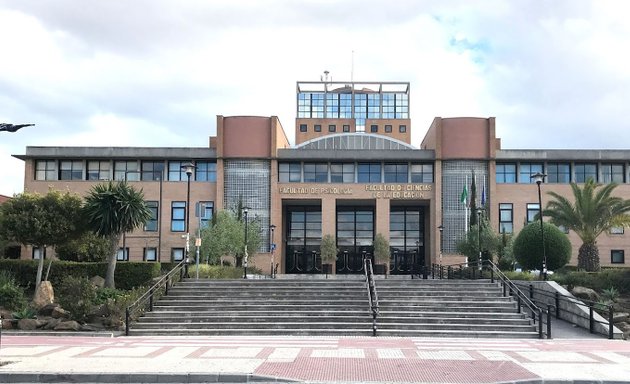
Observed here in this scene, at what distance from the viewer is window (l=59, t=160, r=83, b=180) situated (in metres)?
56.0

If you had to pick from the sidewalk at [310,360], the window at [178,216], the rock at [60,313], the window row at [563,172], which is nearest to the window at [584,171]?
the window row at [563,172]

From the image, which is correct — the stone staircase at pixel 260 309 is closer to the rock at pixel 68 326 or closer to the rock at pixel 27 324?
the rock at pixel 68 326

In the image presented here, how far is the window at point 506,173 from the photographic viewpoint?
55.9 meters

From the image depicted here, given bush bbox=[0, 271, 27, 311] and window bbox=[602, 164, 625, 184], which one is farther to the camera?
window bbox=[602, 164, 625, 184]

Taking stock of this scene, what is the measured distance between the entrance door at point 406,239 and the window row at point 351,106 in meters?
45.4

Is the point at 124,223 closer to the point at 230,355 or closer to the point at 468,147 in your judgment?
the point at 230,355

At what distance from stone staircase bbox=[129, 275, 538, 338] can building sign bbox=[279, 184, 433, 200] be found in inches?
1208

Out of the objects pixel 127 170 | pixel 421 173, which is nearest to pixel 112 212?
pixel 127 170

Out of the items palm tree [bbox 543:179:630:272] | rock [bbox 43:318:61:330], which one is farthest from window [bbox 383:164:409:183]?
rock [bbox 43:318:61:330]

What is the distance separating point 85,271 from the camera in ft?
103

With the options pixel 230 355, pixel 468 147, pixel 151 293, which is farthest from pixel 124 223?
pixel 468 147

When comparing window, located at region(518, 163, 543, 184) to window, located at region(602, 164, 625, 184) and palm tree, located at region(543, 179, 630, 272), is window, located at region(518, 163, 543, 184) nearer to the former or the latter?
window, located at region(602, 164, 625, 184)

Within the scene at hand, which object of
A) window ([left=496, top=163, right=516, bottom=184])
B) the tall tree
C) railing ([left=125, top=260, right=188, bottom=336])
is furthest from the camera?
window ([left=496, top=163, right=516, bottom=184])

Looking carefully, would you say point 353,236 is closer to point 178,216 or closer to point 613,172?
point 178,216
